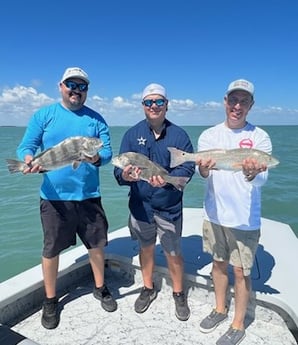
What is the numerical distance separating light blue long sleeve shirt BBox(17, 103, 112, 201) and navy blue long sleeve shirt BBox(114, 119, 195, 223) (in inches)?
12.2

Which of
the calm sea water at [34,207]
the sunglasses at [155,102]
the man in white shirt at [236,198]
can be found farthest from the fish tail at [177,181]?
the calm sea water at [34,207]

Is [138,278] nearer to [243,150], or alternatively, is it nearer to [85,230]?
[85,230]

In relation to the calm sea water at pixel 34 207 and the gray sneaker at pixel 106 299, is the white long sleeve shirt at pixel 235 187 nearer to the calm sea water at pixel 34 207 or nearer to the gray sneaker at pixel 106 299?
the gray sneaker at pixel 106 299

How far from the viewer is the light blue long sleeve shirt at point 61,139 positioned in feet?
11.2

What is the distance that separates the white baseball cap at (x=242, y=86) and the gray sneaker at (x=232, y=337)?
2287mm

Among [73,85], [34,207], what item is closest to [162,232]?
[73,85]

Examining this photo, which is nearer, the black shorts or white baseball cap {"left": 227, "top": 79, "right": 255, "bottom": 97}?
white baseball cap {"left": 227, "top": 79, "right": 255, "bottom": 97}

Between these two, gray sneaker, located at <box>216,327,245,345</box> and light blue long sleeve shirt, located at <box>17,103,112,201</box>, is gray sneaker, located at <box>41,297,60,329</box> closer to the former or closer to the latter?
light blue long sleeve shirt, located at <box>17,103,112,201</box>

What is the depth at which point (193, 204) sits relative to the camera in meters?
13.2

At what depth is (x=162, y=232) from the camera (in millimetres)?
3697

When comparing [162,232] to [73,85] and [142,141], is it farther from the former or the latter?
[73,85]

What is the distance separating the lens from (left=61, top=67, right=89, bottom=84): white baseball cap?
336cm

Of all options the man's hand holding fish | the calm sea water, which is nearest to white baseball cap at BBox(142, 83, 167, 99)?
the man's hand holding fish

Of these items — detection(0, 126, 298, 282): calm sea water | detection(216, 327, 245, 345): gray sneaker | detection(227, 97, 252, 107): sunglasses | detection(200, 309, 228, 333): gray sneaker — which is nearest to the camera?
detection(227, 97, 252, 107): sunglasses
